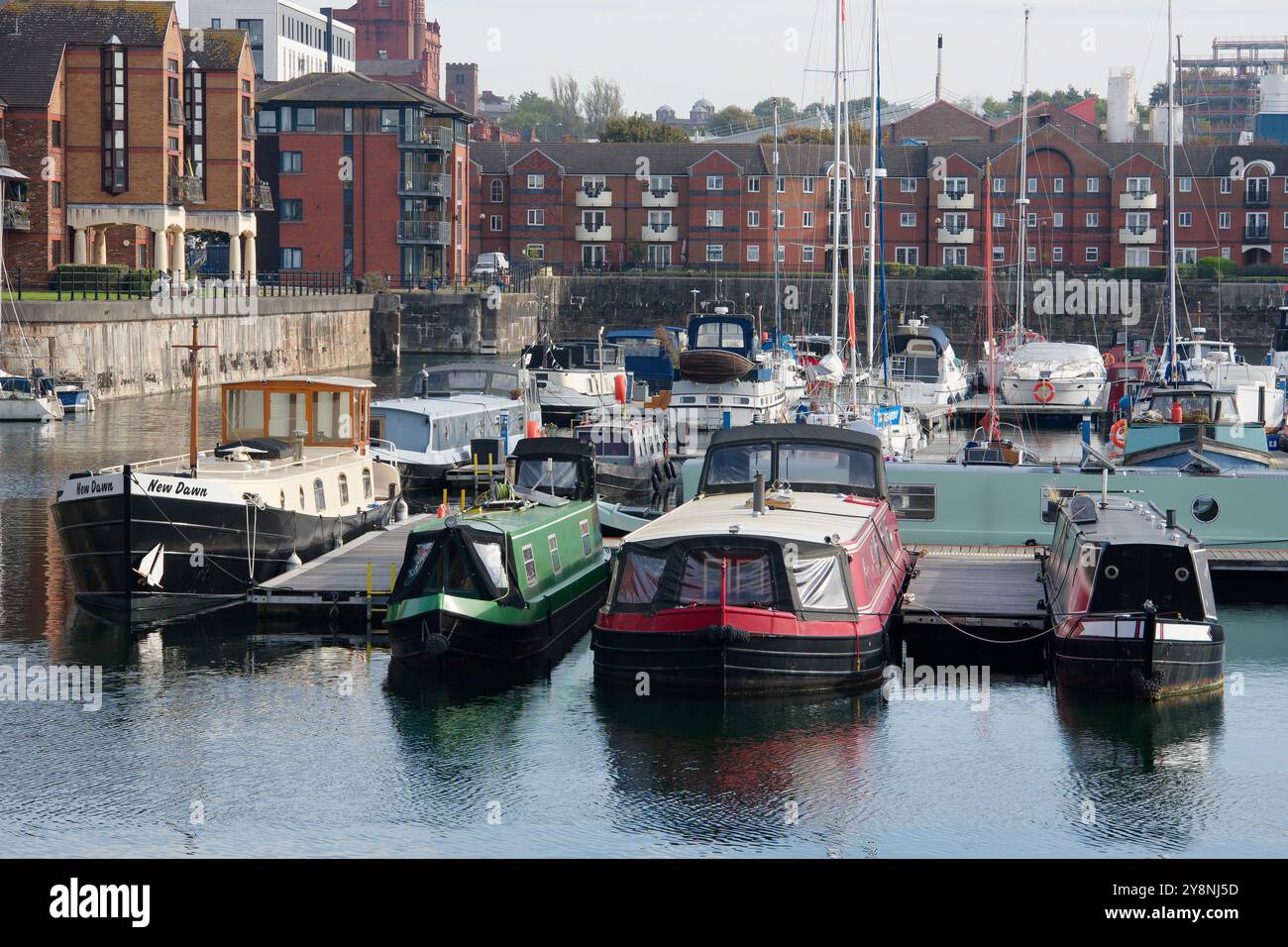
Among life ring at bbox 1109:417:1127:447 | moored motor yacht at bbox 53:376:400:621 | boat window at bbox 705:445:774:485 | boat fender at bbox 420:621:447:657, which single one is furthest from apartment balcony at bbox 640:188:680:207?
boat fender at bbox 420:621:447:657

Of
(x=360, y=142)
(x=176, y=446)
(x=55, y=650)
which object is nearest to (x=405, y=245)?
(x=360, y=142)

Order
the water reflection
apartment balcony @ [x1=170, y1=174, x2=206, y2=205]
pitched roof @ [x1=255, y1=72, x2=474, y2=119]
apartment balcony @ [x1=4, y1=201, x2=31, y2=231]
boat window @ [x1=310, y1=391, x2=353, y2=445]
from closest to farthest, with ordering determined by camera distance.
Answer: the water reflection → boat window @ [x1=310, y1=391, x2=353, y2=445] → apartment balcony @ [x1=4, y1=201, x2=31, y2=231] → apartment balcony @ [x1=170, y1=174, x2=206, y2=205] → pitched roof @ [x1=255, y1=72, x2=474, y2=119]

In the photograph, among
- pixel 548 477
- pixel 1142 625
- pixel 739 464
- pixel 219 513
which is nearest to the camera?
pixel 1142 625

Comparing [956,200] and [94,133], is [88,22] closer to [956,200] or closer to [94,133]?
[94,133]

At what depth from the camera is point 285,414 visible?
33.7 metres

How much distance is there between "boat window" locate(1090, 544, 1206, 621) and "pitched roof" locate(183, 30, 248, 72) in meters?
75.2

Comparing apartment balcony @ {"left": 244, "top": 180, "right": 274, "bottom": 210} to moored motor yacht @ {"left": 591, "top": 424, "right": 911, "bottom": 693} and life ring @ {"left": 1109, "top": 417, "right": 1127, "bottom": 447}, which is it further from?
moored motor yacht @ {"left": 591, "top": 424, "right": 911, "bottom": 693}

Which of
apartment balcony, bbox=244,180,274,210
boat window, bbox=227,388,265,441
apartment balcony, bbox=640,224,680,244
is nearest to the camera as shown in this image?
boat window, bbox=227,388,265,441

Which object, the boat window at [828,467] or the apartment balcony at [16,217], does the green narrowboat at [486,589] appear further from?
the apartment balcony at [16,217]

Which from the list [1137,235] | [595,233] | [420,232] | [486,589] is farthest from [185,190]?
[486,589]

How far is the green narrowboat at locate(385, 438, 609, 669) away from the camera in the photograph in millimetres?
24125

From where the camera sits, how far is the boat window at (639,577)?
23000 millimetres

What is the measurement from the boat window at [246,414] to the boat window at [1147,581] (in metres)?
16.7

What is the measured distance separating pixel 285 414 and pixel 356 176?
75317 mm
